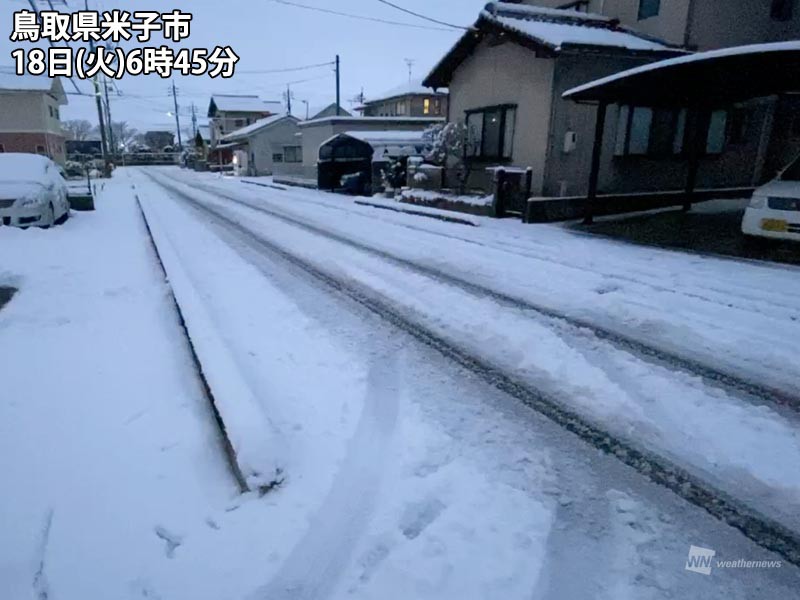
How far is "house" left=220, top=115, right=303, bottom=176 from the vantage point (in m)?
39.3

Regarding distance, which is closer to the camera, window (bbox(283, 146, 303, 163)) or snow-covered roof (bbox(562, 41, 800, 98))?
snow-covered roof (bbox(562, 41, 800, 98))

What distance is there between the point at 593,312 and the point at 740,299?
1.83 metres

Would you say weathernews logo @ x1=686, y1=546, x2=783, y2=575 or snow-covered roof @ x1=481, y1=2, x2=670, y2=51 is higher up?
snow-covered roof @ x1=481, y1=2, x2=670, y2=51

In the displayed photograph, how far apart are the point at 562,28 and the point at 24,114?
42.0 metres

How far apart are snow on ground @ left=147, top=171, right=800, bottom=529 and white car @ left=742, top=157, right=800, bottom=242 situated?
516cm

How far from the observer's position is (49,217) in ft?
34.4

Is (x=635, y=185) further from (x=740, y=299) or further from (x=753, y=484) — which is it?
(x=753, y=484)

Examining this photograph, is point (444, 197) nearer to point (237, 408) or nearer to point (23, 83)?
point (237, 408)

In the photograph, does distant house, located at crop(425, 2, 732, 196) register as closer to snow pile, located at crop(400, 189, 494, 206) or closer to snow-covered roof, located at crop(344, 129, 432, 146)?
snow pile, located at crop(400, 189, 494, 206)

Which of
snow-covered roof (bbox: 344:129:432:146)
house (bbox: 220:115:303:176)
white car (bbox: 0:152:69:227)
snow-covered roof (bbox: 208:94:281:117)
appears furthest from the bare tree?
white car (bbox: 0:152:69:227)

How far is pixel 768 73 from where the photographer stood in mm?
8758

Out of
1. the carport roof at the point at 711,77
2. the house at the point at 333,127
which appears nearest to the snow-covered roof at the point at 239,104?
the house at the point at 333,127

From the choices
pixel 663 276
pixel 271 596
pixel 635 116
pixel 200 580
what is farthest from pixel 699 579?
pixel 635 116

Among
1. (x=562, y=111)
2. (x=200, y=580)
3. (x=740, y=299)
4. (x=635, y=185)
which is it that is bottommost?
(x=200, y=580)
